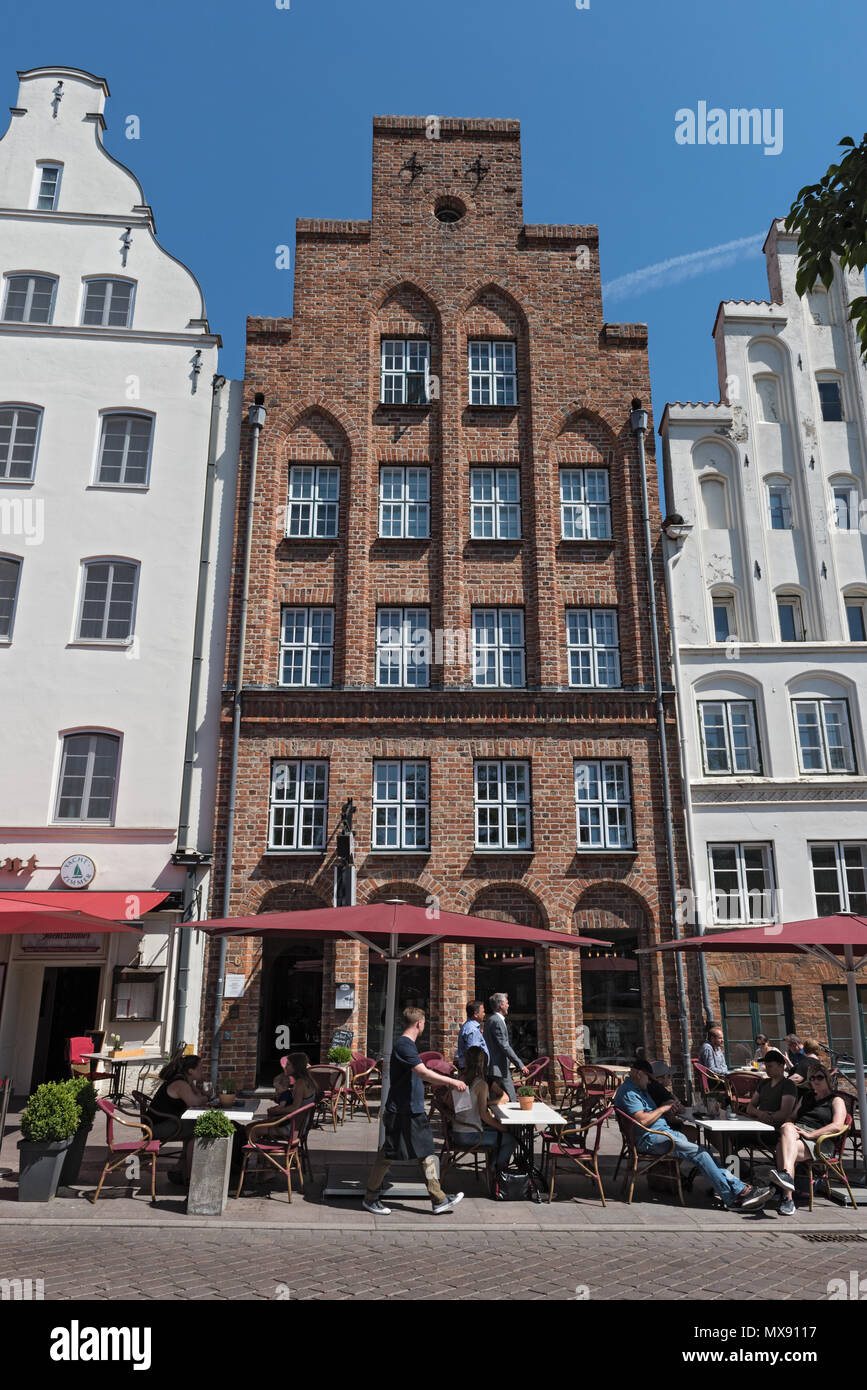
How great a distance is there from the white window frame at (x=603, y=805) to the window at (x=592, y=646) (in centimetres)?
178

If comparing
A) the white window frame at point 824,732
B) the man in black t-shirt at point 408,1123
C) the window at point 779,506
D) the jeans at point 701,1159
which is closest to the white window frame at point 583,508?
the window at point 779,506

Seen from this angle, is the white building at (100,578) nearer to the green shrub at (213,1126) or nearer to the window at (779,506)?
the green shrub at (213,1126)

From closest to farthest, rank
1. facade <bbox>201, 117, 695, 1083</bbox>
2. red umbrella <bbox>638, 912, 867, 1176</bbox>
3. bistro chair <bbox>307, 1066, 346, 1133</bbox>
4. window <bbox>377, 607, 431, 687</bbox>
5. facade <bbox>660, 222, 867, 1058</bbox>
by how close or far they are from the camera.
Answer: red umbrella <bbox>638, 912, 867, 1176</bbox>
bistro chair <bbox>307, 1066, 346, 1133</bbox>
facade <bbox>201, 117, 695, 1083</bbox>
facade <bbox>660, 222, 867, 1058</bbox>
window <bbox>377, 607, 431, 687</bbox>

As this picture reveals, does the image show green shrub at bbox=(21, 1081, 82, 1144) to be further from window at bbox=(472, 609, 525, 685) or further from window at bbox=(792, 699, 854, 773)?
window at bbox=(792, 699, 854, 773)

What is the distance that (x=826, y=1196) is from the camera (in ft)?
32.9

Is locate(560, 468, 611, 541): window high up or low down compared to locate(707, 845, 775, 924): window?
up

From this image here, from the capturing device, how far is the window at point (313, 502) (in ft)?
65.1

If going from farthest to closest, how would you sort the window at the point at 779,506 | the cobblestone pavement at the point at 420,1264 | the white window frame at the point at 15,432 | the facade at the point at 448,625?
1. the window at the point at 779,506
2. the white window frame at the point at 15,432
3. the facade at the point at 448,625
4. the cobblestone pavement at the point at 420,1264

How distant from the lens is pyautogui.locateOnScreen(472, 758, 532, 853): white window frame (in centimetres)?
1816

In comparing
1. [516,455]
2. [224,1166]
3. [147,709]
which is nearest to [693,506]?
[516,455]

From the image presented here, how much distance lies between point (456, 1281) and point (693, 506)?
17.1 metres

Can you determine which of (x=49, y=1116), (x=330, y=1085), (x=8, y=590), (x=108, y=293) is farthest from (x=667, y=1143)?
(x=108, y=293)

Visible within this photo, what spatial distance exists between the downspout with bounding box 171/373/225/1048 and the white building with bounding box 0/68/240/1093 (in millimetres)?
42

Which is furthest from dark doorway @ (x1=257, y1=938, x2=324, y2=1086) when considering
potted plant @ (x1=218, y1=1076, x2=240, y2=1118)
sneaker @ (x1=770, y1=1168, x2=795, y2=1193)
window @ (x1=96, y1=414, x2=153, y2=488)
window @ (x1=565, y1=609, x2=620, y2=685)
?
window @ (x1=96, y1=414, x2=153, y2=488)
